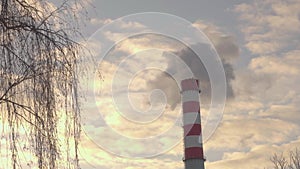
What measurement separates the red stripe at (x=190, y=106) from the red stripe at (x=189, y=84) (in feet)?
7.05

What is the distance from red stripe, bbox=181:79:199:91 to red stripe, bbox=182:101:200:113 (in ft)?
7.05

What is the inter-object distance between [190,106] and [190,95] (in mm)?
1663

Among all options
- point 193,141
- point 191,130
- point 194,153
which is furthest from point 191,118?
point 194,153

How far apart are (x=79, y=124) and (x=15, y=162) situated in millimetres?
710

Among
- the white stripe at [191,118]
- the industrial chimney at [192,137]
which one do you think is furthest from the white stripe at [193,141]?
the white stripe at [191,118]

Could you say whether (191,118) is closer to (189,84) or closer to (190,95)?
(190,95)

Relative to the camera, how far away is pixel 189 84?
4097cm

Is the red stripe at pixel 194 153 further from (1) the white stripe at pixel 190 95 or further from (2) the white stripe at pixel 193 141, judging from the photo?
(1) the white stripe at pixel 190 95

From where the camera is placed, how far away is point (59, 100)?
452 cm

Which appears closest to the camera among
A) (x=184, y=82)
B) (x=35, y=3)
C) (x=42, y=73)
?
(x=42, y=73)

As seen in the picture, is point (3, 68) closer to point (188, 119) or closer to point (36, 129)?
point (36, 129)

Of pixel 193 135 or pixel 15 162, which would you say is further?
pixel 193 135

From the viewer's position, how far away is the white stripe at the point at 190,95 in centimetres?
3909

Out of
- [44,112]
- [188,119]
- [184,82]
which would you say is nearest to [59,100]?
[44,112]
